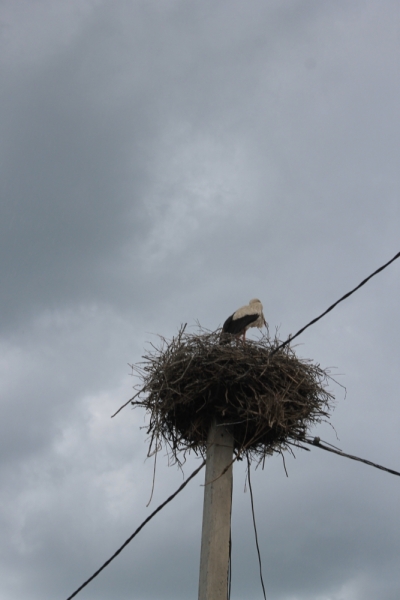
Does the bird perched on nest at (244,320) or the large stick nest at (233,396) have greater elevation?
the bird perched on nest at (244,320)

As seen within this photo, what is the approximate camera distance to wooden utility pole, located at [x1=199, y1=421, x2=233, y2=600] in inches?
193

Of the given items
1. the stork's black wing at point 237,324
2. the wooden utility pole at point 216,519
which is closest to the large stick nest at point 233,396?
the wooden utility pole at point 216,519

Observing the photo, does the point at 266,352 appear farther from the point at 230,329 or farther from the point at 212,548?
the point at 230,329

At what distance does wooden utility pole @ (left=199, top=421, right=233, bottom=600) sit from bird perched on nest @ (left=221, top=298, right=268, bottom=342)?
3.91 m

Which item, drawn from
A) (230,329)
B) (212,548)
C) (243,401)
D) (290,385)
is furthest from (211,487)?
(230,329)

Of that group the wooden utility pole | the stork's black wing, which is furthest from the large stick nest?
the stork's black wing

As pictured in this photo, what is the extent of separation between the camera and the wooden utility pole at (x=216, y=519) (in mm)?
4914

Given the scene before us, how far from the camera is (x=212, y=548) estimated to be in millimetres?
5047

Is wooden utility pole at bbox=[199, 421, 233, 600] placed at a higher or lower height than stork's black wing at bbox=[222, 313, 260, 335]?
lower

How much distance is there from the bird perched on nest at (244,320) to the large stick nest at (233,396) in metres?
2.99

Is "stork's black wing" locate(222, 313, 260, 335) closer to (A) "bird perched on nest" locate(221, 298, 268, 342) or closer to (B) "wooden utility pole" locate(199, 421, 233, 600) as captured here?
(A) "bird perched on nest" locate(221, 298, 268, 342)

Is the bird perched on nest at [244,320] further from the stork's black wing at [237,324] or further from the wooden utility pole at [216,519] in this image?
the wooden utility pole at [216,519]

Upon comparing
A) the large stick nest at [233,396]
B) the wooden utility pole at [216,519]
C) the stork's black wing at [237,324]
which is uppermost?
the stork's black wing at [237,324]

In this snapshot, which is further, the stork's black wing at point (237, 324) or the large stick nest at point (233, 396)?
the stork's black wing at point (237, 324)
